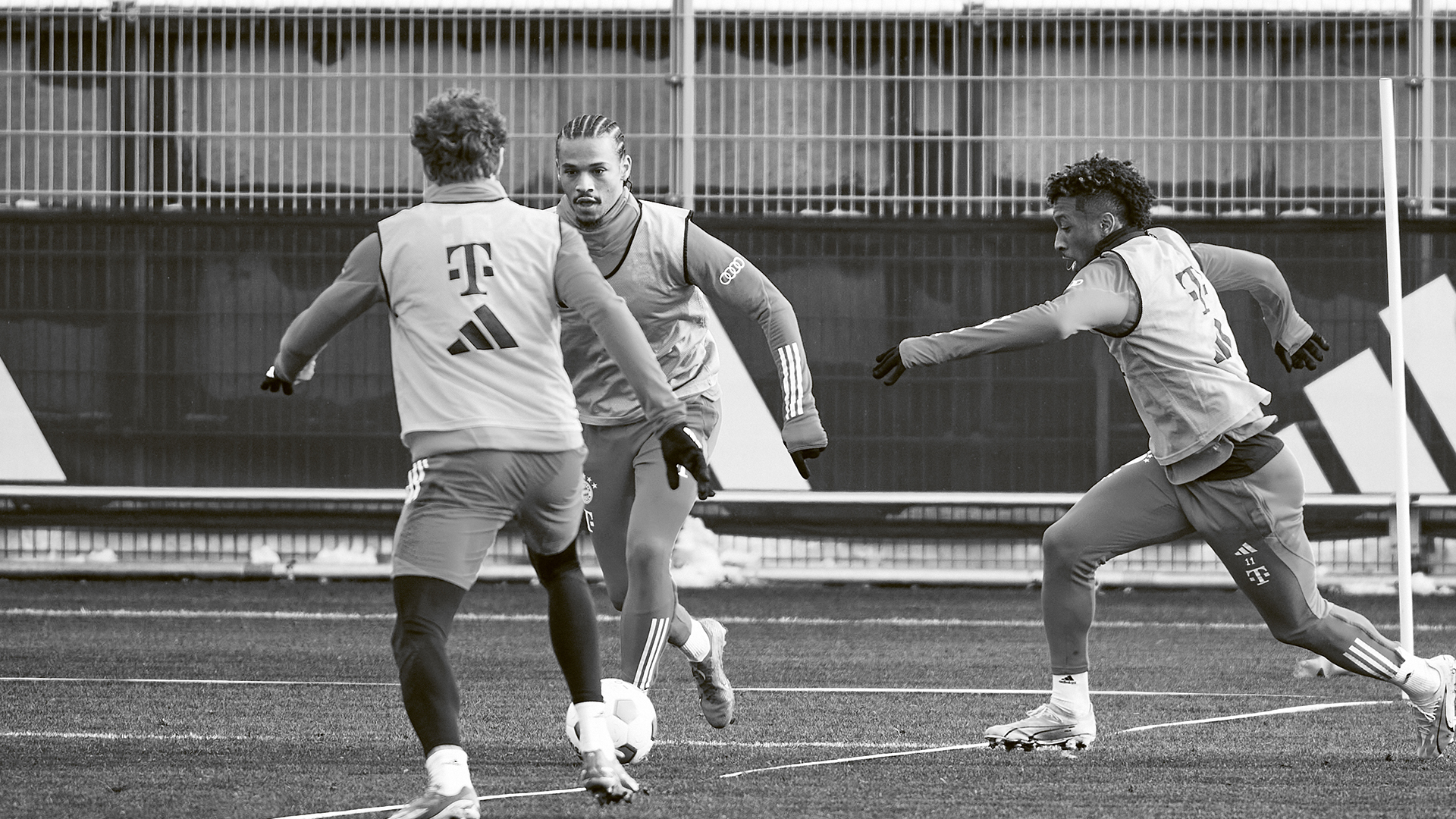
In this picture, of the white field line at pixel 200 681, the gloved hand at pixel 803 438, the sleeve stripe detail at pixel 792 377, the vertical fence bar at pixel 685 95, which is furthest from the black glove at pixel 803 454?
the vertical fence bar at pixel 685 95

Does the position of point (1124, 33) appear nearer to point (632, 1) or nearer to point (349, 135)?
point (632, 1)

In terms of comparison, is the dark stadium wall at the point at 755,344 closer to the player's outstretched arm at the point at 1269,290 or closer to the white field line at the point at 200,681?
the white field line at the point at 200,681

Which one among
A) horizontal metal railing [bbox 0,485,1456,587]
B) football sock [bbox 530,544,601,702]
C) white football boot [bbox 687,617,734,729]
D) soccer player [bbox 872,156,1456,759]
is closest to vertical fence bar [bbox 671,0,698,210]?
horizontal metal railing [bbox 0,485,1456,587]

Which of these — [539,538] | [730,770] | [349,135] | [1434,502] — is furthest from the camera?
[349,135]

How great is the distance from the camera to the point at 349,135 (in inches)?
470

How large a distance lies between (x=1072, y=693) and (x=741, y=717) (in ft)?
4.16

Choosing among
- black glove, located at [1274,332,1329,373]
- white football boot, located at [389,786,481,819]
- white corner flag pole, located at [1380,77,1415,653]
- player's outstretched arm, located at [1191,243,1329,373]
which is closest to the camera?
white football boot, located at [389,786,481,819]

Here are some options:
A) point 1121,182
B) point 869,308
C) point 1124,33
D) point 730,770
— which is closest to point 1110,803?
point 730,770

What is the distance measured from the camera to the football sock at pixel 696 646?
6.23 meters

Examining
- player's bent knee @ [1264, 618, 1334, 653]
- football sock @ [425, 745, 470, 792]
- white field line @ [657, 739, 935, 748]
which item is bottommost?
white field line @ [657, 739, 935, 748]

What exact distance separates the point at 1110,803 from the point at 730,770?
1.12 m

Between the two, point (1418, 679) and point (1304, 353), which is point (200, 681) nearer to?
point (1304, 353)

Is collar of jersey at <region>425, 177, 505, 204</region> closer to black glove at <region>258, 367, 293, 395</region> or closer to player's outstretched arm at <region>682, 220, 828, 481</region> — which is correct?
black glove at <region>258, 367, 293, 395</region>

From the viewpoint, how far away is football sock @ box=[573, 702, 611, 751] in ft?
15.8
